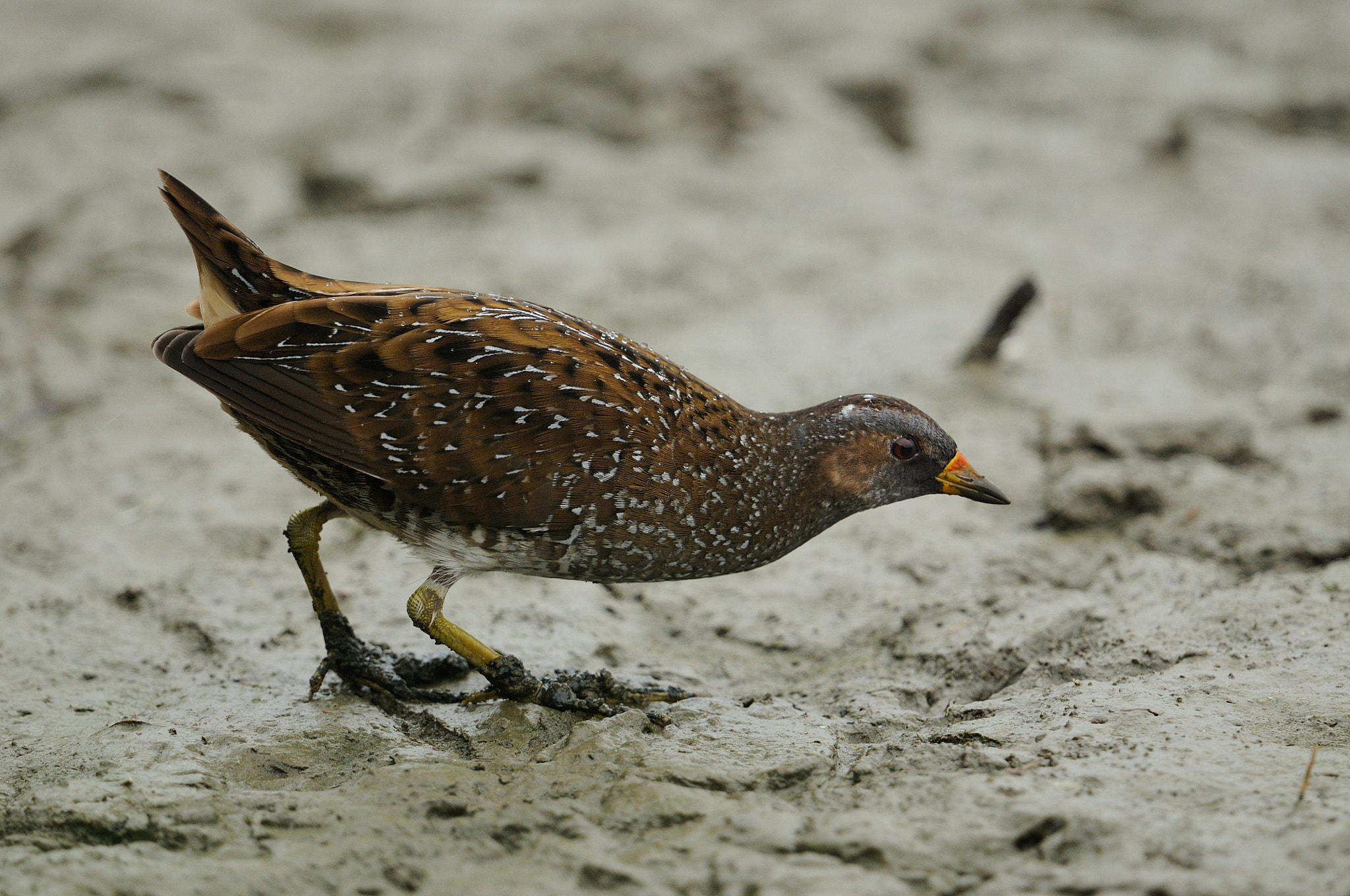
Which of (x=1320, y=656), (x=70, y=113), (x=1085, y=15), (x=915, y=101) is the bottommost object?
(x=1320, y=656)

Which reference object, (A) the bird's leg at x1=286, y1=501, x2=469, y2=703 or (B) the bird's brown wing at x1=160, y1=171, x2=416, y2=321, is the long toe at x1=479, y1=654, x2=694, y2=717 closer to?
(A) the bird's leg at x1=286, y1=501, x2=469, y2=703

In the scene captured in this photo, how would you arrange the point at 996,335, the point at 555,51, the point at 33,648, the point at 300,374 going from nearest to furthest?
the point at 300,374 → the point at 33,648 → the point at 996,335 → the point at 555,51

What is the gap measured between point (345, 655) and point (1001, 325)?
14.0 ft

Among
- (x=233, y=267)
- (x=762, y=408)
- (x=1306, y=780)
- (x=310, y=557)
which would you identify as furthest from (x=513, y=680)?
(x=762, y=408)

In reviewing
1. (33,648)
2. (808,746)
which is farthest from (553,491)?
(33,648)

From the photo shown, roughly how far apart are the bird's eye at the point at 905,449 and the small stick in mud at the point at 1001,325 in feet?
8.27

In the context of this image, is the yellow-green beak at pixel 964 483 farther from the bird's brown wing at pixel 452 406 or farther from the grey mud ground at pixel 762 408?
the bird's brown wing at pixel 452 406

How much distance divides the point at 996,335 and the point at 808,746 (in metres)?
3.74

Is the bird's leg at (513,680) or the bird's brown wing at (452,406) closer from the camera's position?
the bird's brown wing at (452,406)

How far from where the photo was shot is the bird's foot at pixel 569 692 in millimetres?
4258

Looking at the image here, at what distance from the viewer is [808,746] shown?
3902 millimetres

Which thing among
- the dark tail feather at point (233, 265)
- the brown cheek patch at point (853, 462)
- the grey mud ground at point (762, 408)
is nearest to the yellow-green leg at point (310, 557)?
the grey mud ground at point (762, 408)

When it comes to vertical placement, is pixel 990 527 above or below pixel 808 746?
above

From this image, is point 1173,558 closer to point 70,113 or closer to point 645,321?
point 645,321
